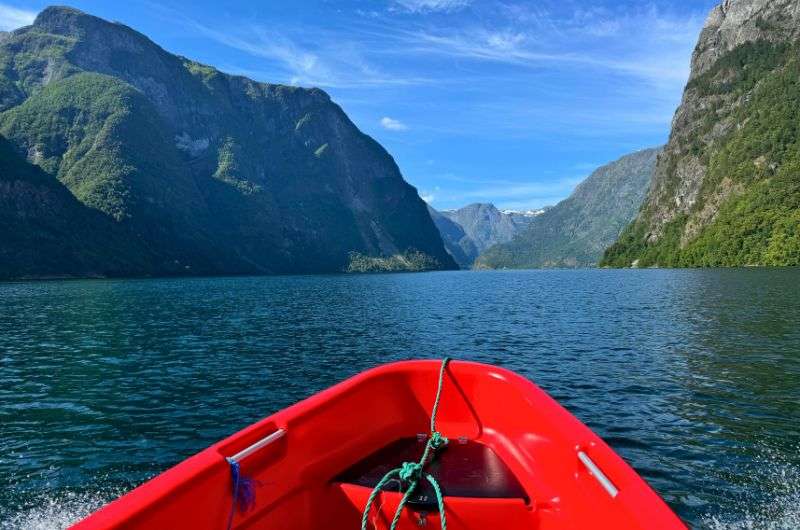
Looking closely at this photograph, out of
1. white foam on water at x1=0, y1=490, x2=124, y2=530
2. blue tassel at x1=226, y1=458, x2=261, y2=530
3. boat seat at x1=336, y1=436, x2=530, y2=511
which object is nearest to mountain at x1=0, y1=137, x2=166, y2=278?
white foam on water at x1=0, y1=490, x2=124, y2=530

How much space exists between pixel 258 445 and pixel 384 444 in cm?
313

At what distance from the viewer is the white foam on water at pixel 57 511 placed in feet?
31.8

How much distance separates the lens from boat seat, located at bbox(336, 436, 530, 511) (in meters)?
7.32

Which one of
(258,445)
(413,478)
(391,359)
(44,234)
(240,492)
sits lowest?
(391,359)

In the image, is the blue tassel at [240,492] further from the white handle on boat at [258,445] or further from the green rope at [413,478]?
the green rope at [413,478]

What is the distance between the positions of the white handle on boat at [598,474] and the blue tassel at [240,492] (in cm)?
430

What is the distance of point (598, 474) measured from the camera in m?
6.26

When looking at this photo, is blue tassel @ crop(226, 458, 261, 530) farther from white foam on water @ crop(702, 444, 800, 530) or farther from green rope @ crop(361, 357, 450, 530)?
white foam on water @ crop(702, 444, 800, 530)

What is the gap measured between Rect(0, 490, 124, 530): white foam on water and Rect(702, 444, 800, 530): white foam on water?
12.1 m

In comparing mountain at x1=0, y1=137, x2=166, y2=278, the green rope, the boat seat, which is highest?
mountain at x1=0, y1=137, x2=166, y2=278

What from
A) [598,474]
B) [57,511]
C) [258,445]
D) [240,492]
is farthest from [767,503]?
[57,511]

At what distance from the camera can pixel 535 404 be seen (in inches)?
340

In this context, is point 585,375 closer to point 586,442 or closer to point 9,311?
point 586,442

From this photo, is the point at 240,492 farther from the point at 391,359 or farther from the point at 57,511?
the point at 391,359
